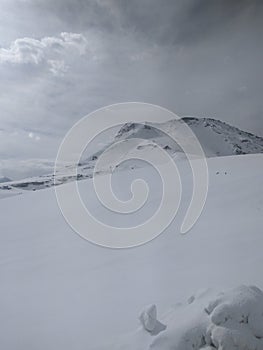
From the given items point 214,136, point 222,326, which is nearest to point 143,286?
point 222,326

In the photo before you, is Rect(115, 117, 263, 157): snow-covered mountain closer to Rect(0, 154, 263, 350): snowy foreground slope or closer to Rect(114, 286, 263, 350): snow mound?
Rect(0, 154, 263, 350): snowy foreground slope

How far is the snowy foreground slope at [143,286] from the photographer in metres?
3.46

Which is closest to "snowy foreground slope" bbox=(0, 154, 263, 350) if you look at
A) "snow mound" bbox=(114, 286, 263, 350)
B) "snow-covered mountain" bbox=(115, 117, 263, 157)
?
"snow mound" bbox=(114, 286, 263, 350)

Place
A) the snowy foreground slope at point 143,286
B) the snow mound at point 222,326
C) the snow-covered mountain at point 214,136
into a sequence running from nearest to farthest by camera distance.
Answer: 1. the snow mound at point 222,326
2. the snowy foreground slope at point 143,286
3. the snow-covered mountain at point 214,136

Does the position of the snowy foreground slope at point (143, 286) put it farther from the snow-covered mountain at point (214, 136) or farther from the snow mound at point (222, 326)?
the snow-covered mountain at point (214, 136)

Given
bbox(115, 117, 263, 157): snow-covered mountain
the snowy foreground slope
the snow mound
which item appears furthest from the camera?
bbox(115, 117, 263, 157): snow-covered mountain

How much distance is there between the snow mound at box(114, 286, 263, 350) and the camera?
3234 mm

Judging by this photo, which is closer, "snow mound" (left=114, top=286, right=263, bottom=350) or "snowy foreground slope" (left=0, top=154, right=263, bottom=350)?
"snow mound" (left=114, top=286, right=263, bottom=350)

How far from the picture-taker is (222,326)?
10.8 feet

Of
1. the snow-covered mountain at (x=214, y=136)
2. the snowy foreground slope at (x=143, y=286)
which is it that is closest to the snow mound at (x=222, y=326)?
the snowy foreground slope at (x=143, y=286)

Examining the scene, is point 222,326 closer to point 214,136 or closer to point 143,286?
point 143,286

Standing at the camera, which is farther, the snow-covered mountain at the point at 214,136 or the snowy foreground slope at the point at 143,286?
the snow-covered mountain at the point at 214,136

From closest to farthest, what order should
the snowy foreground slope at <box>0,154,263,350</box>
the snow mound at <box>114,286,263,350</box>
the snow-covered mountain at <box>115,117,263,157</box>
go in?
the snow mound at <box>114,286,263,350</box> → the snowy foreground slope at <box>0,154,263,350</box> → the snow-covered mountain at <box>115,117,263,157</box>

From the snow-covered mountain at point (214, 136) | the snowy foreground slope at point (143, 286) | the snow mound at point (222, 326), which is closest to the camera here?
the snow mound at point (222, 326)
